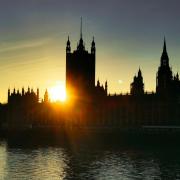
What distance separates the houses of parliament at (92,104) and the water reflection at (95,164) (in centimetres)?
4971

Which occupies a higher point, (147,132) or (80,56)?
(80,56)

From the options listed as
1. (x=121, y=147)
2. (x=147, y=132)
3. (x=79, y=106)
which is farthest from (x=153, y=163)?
(x=79, y=106)

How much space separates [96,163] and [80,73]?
4054 inches

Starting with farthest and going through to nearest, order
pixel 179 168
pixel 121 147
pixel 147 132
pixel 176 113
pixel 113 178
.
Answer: pixel 176 113, pixel 147 132, pixel 121 147, pixel 179 168, pixel 113 178

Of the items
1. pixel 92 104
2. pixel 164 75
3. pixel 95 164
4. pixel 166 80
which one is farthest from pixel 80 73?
pixel 95 164

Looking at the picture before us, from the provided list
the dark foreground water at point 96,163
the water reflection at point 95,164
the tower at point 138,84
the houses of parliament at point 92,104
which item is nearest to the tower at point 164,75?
the houses of parliament at point 92,104

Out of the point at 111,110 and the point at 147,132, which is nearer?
the point at 147,132

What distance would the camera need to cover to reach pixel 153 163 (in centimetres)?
6062

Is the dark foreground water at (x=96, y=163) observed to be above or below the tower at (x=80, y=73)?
below

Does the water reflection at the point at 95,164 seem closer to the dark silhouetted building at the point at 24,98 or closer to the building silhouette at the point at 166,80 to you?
→ the building silhouette at the point at 166,80

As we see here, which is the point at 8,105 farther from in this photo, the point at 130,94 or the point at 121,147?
the point at 121,147

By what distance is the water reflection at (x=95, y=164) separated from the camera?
52594mm

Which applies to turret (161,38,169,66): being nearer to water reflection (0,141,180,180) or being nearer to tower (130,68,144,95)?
tower (130,68,144,95)

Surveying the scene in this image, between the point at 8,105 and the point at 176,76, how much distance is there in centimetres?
8168
